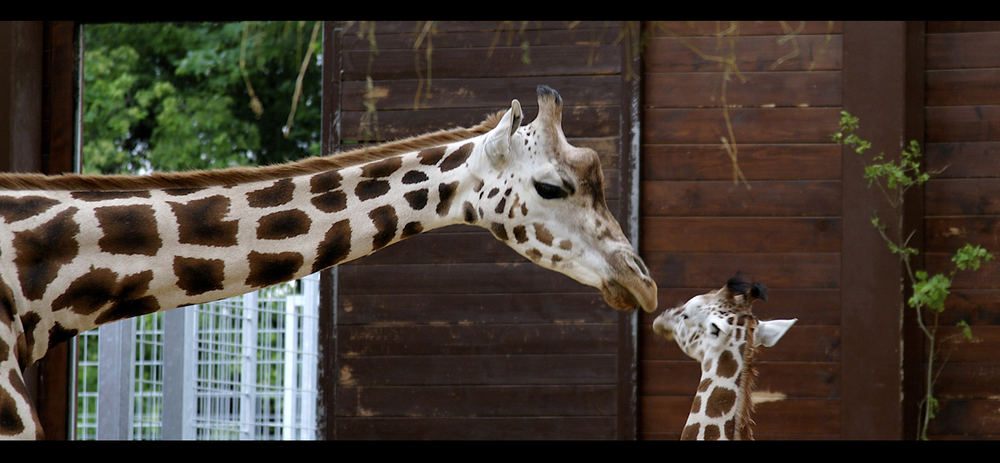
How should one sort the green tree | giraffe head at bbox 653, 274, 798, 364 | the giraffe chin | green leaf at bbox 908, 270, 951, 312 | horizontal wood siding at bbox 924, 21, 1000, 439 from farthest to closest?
the green tree → horizontal wood siding at bbox 924, 21, 1000, 439 → green leaf at bbox 908, 270, 951, 312 → giraffe head at bbox 653, 274, 798, 364 → the giraffe chin

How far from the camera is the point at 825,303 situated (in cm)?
555

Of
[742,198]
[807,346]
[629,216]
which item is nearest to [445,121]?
[629,216]

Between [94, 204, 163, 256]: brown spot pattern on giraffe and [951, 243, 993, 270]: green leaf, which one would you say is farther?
[951, 243, 993, 270]: green leaf

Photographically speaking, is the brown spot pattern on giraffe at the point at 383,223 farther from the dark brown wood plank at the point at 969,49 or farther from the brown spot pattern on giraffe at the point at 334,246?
the dark brown wood plank at the point at 969,49

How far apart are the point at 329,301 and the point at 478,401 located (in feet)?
2.99

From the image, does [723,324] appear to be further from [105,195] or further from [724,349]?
[105,195]

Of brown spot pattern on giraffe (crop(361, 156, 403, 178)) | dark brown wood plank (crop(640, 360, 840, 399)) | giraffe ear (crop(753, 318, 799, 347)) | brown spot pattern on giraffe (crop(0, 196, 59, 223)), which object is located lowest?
dark brown wood plank (crop(640, 360, 840, 399))

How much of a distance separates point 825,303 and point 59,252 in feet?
12.8

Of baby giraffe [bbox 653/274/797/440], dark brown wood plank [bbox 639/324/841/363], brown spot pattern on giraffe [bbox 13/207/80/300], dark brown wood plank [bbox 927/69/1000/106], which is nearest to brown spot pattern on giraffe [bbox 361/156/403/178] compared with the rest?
brown spot pattern on giraffe [bbox 13/207/80/300]

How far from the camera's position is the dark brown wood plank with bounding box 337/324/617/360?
5711 millimetres

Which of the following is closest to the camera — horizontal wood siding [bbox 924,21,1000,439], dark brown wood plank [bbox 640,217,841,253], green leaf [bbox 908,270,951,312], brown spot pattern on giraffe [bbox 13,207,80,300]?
brown spot pattern on giraffe [bbox 13,207,80,300]

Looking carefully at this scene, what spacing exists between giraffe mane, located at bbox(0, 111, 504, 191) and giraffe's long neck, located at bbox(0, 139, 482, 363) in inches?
0.9

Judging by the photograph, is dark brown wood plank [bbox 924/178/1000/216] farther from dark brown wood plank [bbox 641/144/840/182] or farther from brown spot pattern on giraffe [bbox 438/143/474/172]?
brown spot pattern on giraffe [bbox 438/143/474/172]
